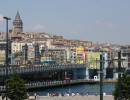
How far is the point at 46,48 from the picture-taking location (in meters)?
190

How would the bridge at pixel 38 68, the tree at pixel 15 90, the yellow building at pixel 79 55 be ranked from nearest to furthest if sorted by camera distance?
the tree at pixel 15 90
the bridge at pixel 38 68
the yellow building at pixel 79 55

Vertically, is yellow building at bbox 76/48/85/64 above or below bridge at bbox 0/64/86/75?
above

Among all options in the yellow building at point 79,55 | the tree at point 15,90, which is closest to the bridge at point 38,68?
the yellow building at point 79,55

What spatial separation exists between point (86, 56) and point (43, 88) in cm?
5910

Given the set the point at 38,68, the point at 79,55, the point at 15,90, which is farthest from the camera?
the point at 79,55

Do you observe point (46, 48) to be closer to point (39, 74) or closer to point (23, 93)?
point (39, 74)

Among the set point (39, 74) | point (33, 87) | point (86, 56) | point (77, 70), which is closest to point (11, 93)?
point (33, 87)

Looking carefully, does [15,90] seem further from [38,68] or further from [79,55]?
[79,55]

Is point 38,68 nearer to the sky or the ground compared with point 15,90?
nearer to the ground

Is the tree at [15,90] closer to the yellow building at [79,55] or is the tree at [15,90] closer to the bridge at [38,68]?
the bridge at [38,68]

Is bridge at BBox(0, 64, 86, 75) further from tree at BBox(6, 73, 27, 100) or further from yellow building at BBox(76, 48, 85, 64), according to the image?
tree at BBox(6, 73, 27, 100)

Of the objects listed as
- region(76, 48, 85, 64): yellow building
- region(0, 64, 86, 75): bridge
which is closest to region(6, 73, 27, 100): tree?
region(0, 64, 86, 75): bridge

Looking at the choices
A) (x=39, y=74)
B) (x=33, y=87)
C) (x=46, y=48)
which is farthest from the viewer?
(x=46, y=48)

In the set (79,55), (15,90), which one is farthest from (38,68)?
(15,90)
